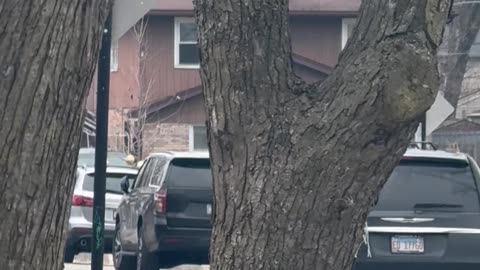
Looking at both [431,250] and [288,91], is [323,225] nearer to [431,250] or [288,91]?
[288,91]

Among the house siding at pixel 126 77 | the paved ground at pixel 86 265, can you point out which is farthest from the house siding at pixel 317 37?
the paved ground at pixel 86 265

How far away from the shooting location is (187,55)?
107 ft

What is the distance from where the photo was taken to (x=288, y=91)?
5.36 meters

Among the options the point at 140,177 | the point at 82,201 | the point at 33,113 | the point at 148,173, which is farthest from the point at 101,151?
the point at 82,201

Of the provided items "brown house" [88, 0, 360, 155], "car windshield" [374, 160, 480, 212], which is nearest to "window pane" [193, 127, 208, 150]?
"brown house" [88, 0, 360, 155]

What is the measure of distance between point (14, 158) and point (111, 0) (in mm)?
814

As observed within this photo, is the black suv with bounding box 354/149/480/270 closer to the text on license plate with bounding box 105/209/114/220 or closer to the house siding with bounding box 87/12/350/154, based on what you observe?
the text on license plate with bounding box 105/209/114/220

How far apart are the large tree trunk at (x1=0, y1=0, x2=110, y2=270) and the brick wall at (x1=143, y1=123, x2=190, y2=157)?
91.7ft

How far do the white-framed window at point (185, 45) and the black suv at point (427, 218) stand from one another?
22.1 m

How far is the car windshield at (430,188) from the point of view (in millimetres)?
10688

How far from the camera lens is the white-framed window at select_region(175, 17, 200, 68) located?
32.6 m

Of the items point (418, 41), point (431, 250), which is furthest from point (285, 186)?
point (431, 250)

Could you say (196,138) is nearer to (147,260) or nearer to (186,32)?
(186,32)

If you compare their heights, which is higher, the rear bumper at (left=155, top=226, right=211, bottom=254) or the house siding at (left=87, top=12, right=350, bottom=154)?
the house siding at (left=87, top=12, right=350, bottom=154)
